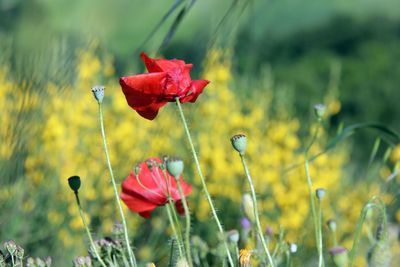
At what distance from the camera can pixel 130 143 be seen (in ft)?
13.4

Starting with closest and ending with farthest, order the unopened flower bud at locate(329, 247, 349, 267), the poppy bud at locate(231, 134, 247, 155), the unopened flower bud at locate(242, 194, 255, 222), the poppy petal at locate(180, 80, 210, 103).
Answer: the unopened flower bud at locate(329, 247, 349, 267)
the poppy bud at locate(231, 134, 247, 155)
the poppy petal at locate(180, 80, 210, 103)
the unopened flower bud at locate(242, 194, 255, 222)

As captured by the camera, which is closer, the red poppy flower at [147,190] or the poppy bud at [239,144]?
the poppy bud at [239,144]

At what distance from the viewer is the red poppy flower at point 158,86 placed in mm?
1186

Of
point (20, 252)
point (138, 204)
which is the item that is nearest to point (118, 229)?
point (138, 204)

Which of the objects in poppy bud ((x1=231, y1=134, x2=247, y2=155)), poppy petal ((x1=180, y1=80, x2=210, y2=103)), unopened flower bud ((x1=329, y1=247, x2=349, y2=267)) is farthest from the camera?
poppy petal ((x1=180, y1=80, x2=210, y2=103))

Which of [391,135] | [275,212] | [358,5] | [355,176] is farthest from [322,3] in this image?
[391,135]

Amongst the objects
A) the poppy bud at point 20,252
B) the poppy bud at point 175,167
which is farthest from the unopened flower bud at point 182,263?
the poppy bud at point 20,252

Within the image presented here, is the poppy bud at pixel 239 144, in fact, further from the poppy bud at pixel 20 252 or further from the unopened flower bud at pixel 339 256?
the poppy bud at pixel 20 252

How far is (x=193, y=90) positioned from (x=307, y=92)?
20.0 ft

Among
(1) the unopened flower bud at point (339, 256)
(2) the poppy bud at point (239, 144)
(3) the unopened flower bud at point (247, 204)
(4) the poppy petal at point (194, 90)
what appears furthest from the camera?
(3) the unopened flower bud at point (247, 204)

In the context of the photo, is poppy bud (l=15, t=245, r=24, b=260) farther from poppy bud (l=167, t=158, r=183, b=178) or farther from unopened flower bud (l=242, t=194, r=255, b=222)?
unopened flower bud (l=242, t=194, r=255, b=222)

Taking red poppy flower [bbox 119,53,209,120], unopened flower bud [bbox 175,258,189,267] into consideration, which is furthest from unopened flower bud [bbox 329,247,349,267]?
red poppy flower [bbox 119,53,209,120]

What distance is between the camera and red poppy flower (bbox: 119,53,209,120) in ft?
3.89

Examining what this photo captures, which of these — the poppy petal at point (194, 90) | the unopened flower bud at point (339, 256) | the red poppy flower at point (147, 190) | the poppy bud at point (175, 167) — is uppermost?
the poppy petal at point (194, 90)
